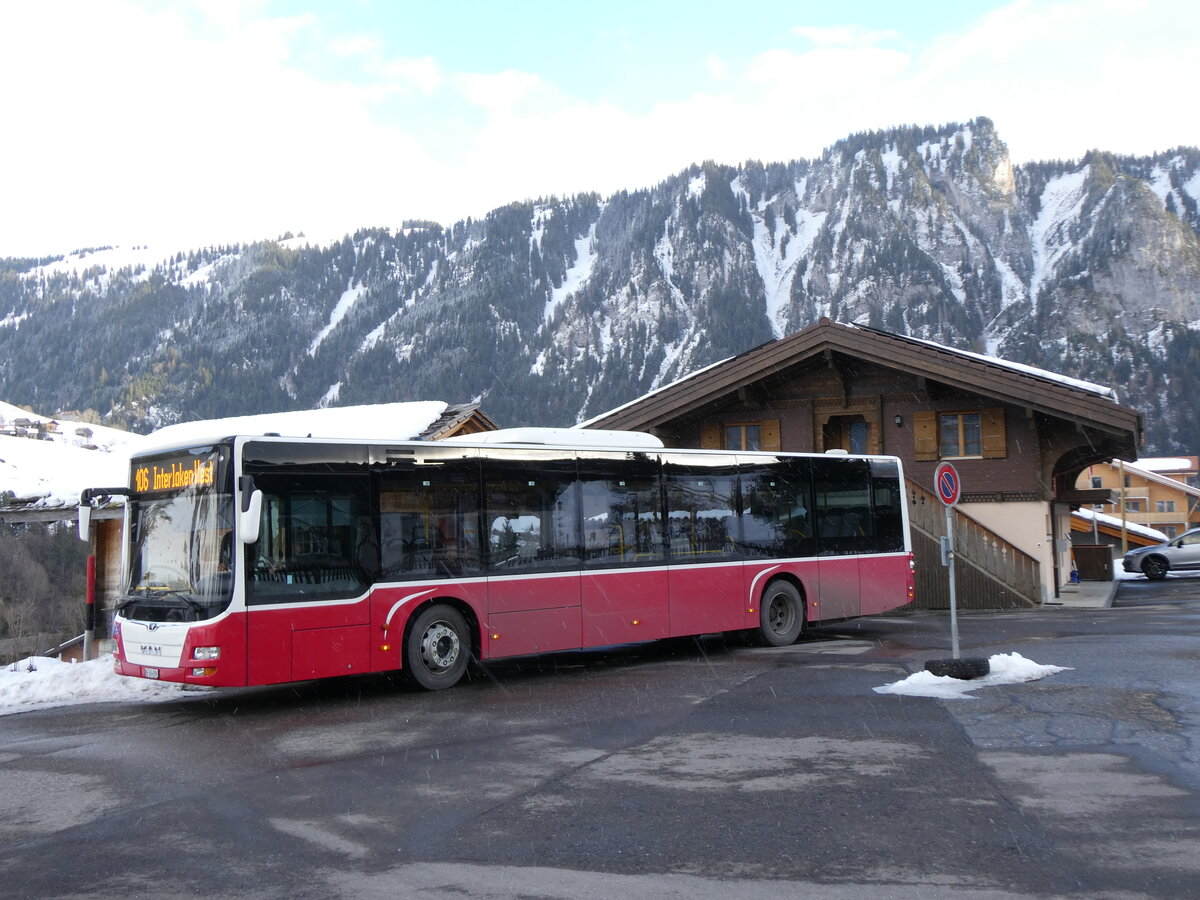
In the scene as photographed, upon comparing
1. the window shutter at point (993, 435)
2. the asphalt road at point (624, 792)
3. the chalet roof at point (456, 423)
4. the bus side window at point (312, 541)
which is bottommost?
the asphalt road at point (624, 792)

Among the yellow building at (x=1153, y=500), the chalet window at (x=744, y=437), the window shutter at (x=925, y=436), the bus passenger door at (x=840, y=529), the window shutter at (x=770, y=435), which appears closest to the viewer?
the bus passenger door at (x=840, y=529)

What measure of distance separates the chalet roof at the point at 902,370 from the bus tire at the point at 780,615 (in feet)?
33.3

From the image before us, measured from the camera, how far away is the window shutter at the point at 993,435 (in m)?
24.9

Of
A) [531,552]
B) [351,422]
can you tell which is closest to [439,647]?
[531,552]

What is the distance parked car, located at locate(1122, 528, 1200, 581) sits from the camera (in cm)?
3531

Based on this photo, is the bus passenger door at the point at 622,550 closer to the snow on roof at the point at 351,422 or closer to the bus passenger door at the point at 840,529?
the bus passenger door at the point at 840,529

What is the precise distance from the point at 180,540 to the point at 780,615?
8.54 meters

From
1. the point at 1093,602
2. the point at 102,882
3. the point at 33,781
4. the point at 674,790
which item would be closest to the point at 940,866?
the point at 674,790

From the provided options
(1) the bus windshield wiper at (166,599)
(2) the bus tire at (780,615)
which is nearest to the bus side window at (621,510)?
(2) the bus tire at (780,615)

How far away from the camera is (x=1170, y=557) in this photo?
116 feet

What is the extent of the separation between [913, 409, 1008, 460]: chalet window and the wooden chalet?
24mm

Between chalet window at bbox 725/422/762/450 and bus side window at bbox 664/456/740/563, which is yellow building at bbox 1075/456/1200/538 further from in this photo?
bus side window at bbox 664/456/740/563

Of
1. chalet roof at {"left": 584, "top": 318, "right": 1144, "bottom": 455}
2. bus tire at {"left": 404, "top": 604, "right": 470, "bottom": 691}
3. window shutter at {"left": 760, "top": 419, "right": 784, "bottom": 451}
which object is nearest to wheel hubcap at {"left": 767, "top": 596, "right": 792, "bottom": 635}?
bus tire at {"left": 404, "top": 604, "right": 470, "bottom": 691}

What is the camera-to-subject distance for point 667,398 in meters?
26.6
